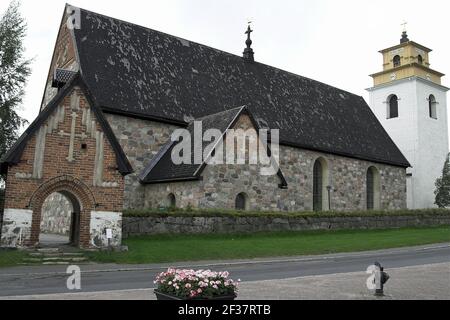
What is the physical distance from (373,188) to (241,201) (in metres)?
15.7

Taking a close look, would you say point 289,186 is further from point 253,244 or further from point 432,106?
point 432,106

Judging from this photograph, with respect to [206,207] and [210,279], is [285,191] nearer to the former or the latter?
[206,207]

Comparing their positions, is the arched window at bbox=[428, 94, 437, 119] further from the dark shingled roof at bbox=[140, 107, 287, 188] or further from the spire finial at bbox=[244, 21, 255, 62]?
the dark shingled roof at bbox=[140, 107, 287, 188]

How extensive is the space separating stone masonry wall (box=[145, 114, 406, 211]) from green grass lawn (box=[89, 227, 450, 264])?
2079 millimetres

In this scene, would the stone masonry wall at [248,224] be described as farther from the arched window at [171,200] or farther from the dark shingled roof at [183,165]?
the arched window at [171,200]

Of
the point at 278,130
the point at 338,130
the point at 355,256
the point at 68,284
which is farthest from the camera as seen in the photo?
the point at 338,130

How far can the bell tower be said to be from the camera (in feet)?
139

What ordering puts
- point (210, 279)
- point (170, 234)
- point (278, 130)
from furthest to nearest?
point (278, 130) → point (170, 234) → point (210, 279)

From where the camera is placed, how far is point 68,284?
1131 centimetres

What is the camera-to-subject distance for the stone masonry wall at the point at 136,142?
2308cm

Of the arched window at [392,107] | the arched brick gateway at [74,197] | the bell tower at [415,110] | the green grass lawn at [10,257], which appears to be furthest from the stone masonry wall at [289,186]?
the arched window at [392,107]

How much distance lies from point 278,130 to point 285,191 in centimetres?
396

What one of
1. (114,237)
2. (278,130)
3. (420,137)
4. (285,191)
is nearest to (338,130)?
(278,130)

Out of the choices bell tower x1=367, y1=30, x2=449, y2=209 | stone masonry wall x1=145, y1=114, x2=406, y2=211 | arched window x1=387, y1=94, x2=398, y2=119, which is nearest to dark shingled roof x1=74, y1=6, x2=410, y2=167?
stone masonry wall x1=145, y1=114, x2=406, y2=211
